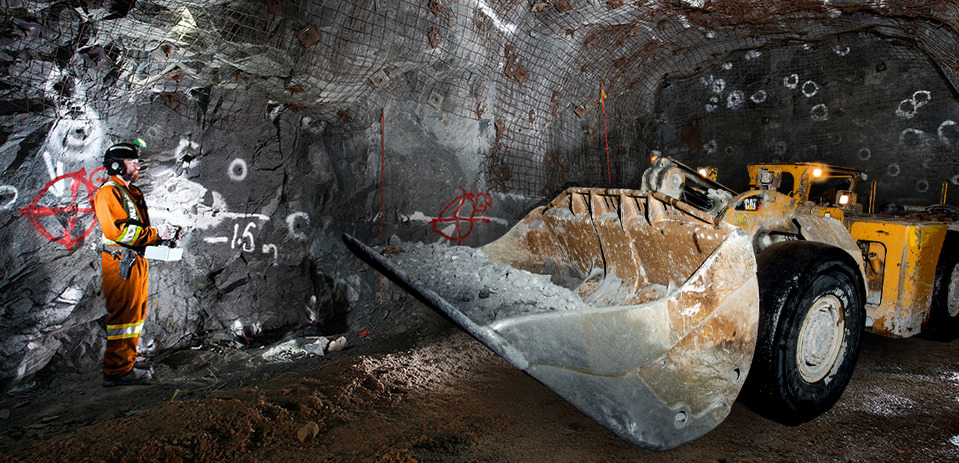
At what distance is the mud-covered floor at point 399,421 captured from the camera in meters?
2.54

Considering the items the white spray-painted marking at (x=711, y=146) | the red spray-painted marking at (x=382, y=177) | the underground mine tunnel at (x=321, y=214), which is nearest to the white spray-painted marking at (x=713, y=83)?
the white spray-painted marking at (x=711, y=146)

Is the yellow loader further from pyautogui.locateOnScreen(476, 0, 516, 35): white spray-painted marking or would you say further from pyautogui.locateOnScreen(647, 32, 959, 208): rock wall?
pyautogui.locateOnScreen(647, 32, 959, 208): rock wall

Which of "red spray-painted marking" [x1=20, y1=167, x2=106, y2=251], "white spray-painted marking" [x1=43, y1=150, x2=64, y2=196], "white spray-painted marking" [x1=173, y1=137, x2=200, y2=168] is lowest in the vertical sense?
"red spray-painted marking" [x1=20, y1=167, x2=106, y2=251]

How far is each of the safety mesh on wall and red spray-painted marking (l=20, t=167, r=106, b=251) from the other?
1.59 ft

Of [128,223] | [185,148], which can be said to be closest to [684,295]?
[128,223]

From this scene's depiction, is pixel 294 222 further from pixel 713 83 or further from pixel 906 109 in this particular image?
pixel 906 109

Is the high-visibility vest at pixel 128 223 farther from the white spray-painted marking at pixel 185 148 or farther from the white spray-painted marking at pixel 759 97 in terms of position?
the white spray-painted marking at pixel 759 97

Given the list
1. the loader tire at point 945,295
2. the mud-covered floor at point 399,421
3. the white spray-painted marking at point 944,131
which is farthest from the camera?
the white spray-painted marking at point 944,131

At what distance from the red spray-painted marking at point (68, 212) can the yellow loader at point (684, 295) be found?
228 cm

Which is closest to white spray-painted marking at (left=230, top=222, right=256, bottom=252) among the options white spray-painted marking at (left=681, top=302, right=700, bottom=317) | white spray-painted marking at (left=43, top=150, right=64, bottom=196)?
white spray-painted marking at (left=43, top=150, right=64, bottom=196)

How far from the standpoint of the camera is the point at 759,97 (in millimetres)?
9172

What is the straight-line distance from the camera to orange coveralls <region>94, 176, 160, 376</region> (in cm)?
340

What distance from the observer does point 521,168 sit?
6219 mm

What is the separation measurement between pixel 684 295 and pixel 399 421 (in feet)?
5.91
